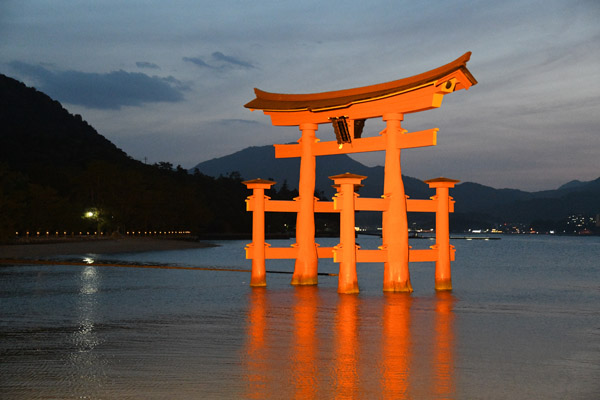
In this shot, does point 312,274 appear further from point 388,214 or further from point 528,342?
point 528,342

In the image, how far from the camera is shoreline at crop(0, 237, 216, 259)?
53188mm

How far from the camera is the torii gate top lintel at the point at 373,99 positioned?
61.9ft

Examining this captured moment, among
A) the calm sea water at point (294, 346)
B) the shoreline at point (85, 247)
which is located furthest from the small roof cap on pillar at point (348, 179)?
the shoreline at point (85, 247)

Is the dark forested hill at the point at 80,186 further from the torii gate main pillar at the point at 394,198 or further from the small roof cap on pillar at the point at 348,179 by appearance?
the torii gate main pillar at the point at 394,198

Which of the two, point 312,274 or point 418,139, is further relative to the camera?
point 312,274

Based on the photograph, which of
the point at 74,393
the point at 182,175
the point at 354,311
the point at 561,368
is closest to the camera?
the point at 74,393

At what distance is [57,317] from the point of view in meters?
17.3

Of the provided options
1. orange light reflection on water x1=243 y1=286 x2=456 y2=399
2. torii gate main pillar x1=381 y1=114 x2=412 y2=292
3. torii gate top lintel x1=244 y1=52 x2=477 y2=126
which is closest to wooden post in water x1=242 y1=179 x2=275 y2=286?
torii gate top lintel x1=244 y1=52 x2=477 y2=126

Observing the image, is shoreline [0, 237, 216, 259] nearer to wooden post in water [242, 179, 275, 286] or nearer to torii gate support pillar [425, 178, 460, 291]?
wooden post in water [242, 179, 275, 286]

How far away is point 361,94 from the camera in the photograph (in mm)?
21406

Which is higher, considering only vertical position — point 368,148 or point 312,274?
point 368,148

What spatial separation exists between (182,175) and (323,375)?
134 m

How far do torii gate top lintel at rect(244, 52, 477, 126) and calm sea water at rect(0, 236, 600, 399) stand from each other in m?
5.68

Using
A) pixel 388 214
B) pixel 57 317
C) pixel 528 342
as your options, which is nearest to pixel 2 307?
pixel 57 317
